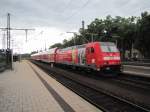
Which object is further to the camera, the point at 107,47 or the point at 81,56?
the point at 81,56

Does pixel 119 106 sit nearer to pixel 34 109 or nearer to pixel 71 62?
pixel 34 109

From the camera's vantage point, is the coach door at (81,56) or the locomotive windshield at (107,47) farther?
the coach door at (81,56)

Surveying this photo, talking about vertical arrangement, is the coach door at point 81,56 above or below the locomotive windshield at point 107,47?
below

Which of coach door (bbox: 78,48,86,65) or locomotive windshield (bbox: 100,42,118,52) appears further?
coach door (bbox: 78,48,86,65)

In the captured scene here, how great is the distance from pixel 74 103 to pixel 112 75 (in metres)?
13.6

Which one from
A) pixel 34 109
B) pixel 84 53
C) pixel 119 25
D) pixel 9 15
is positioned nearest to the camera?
pixel 34 109

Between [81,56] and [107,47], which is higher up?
[107,47]

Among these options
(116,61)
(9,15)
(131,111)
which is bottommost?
(131,111)

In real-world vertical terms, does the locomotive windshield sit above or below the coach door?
above

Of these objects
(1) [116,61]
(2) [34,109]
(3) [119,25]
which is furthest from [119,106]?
(3) [119,25]

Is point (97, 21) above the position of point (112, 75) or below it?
above

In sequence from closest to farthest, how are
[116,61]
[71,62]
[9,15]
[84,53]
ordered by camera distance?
[116,61] → [84,53] → [71,62] → [9,15]

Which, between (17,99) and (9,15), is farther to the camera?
(9,15)

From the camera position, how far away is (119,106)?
1146 cm
